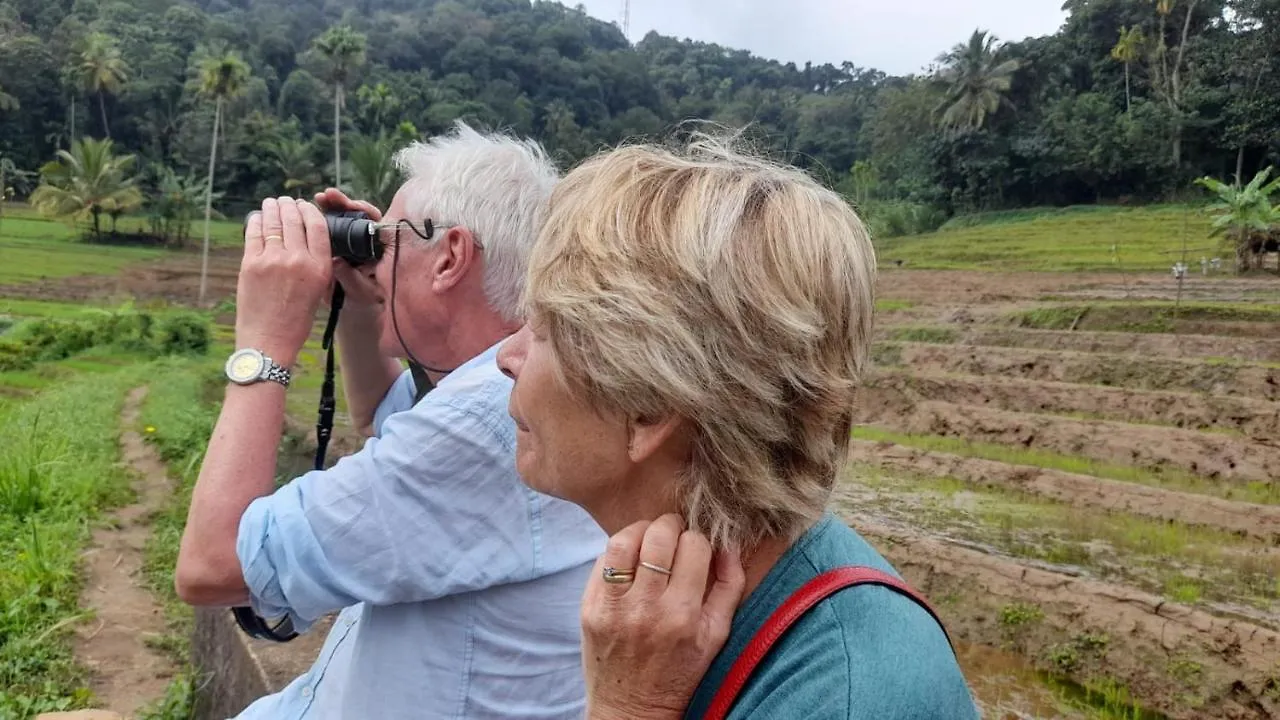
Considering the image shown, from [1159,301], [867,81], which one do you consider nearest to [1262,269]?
[1159,301]

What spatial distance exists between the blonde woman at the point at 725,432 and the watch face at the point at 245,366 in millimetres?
622

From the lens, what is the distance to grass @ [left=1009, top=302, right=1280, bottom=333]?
14.7 m

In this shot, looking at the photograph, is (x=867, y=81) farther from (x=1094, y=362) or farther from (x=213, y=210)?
(x=1094, y=362)

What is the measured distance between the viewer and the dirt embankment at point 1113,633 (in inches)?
207

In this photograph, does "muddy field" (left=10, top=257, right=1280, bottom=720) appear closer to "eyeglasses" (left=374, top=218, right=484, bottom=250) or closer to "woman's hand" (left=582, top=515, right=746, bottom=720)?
"eyeglasses" (left=374, top=218, right=484, bottom=250)

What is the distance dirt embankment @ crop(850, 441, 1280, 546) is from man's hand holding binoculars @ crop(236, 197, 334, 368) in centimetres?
753

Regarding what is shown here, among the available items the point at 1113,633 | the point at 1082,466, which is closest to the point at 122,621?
the point at 1113,633

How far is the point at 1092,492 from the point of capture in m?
8.87

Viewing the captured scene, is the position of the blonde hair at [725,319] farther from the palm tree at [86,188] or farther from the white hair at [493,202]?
the palm tree at [86,188]

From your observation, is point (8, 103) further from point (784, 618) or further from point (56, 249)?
point (784, 618)

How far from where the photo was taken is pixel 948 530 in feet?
26.7

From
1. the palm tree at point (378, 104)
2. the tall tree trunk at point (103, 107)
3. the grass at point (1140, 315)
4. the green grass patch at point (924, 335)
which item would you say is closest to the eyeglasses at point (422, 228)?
the green grass patch at point (924, 335)

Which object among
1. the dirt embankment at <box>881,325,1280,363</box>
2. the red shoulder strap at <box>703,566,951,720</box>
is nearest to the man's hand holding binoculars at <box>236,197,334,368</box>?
the red shoulder strap at <box>703,566,951,720</box>

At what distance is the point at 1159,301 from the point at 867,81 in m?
82.7
